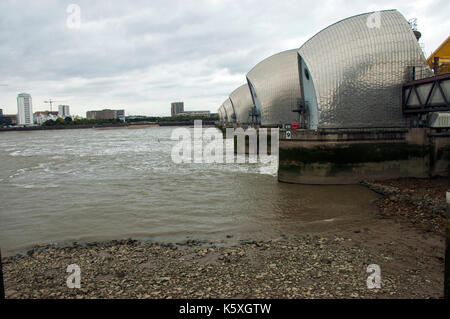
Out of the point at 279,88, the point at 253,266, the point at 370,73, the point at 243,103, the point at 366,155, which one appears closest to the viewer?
the point at 253,266

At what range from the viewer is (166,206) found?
1268 centimetres

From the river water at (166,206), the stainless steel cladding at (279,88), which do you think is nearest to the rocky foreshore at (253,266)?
the river water at (166,206)

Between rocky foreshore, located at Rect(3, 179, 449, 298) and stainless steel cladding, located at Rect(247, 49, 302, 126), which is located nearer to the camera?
rocky foreshore, located at Rect(3, 179, 449, 298)

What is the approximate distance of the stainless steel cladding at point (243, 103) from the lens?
56375 mm

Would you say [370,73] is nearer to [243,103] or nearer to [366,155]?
[366,155]

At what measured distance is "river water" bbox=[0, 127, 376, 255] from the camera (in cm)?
985

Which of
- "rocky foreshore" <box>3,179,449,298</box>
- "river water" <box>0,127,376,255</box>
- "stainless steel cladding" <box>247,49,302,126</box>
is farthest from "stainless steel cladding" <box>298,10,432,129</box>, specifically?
"stainless steel cladding" <box>247,49,302,126</box>

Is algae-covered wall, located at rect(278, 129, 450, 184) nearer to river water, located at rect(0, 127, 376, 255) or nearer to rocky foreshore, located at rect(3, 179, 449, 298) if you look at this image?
river water, located at rect(0, 127, 376, 255)

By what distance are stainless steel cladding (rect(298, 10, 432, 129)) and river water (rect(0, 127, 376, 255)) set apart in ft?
15.9

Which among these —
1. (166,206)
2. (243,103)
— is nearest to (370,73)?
(166,206)

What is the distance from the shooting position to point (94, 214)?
11.9m

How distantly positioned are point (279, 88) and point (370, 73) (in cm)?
1556

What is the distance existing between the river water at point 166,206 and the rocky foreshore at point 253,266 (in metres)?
1.06

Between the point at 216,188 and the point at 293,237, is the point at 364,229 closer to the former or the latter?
the point at 293,237
